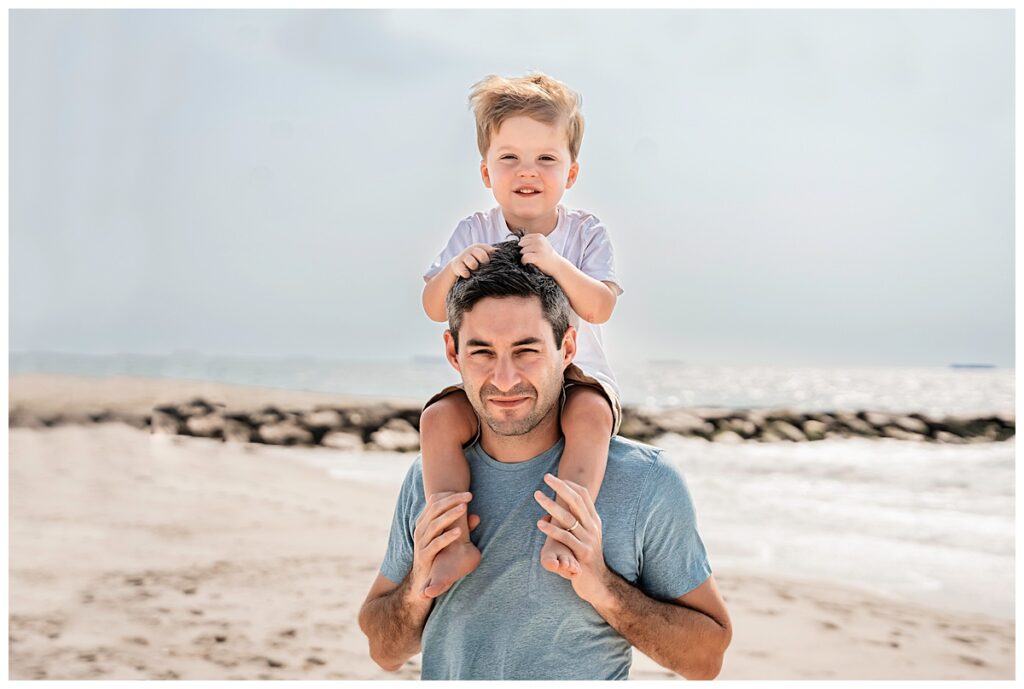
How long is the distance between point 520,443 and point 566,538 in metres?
0.36

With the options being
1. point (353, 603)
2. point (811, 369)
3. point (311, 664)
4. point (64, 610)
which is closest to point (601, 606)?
point (311, 664)

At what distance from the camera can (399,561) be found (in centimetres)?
239

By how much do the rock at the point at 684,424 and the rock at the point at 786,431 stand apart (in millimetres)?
908

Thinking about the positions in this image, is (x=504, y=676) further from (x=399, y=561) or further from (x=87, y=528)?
(x=87, y=528)

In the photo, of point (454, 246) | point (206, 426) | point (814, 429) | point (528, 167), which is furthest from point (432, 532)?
point (814, 429)

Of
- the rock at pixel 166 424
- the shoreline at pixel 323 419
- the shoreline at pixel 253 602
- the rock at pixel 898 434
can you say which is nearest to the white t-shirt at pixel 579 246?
the shoreline at pixel 253 602

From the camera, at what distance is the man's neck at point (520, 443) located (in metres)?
2.36

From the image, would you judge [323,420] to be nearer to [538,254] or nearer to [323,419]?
[323,419]

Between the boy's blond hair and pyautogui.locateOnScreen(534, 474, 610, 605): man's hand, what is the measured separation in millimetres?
1097

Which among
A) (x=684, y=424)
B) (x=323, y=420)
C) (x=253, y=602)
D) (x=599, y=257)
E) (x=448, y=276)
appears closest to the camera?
(x=448, y=276)

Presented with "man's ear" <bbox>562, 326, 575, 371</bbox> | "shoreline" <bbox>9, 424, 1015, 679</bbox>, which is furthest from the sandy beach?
"man's ear" <bbox>562, 326, 575, 371</bbox>

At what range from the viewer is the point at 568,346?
234 centimetres

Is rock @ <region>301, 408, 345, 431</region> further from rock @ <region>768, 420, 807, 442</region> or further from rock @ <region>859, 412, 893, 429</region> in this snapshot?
rock @ <region>859, 412, 893, 429</region>

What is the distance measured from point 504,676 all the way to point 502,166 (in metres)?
1.31
